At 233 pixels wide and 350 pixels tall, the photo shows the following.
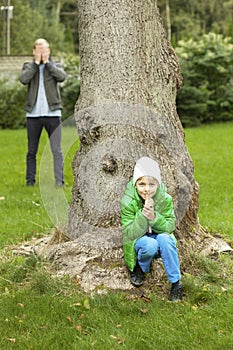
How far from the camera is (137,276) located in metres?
4.91

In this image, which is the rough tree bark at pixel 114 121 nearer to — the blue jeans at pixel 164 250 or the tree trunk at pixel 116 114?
the tree trunk at pixel 116 114

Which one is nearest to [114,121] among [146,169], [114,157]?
[114,157]

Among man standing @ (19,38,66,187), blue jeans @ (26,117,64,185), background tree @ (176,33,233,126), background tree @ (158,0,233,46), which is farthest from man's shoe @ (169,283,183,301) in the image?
background tree @ (158,0,233,46)

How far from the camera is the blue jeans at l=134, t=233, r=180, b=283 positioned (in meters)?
4.64

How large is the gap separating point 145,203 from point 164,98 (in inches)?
45.5

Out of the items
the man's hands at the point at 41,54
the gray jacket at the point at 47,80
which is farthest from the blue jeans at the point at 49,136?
the man's hands at the point at 41,54

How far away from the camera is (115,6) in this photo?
530cm

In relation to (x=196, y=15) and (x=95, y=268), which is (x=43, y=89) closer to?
(x=95, y=268)

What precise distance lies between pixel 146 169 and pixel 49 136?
A: 4940mm

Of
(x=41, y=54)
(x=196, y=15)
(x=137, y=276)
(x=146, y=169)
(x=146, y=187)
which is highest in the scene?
(x=196, y=15)

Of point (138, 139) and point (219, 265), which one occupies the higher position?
Answer: point (138, 139)

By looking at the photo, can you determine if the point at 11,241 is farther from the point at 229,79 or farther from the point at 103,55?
the point at 229,79

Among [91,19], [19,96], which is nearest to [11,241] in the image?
[91,19]

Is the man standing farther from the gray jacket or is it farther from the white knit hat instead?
the white knit hat
